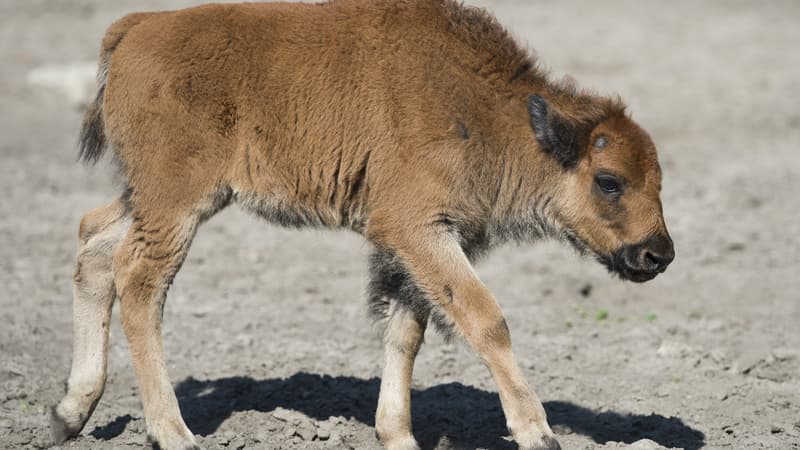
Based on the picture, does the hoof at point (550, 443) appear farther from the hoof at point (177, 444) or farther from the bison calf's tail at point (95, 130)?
the bison calf's tail at point (95, 130)

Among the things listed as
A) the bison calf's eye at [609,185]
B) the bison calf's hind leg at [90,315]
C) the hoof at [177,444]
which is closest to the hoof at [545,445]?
the bison calf's eye at [609,185]

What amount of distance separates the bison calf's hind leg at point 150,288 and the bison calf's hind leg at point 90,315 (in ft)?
1.25

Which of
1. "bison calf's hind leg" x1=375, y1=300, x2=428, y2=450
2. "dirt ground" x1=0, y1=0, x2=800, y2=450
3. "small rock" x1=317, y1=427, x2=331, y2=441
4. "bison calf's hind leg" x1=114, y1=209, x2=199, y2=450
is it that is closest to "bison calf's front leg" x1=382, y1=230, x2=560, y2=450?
"dirt ground" x1=0, y1=0, x2=800, y2=450

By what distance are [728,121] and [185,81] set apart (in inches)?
475

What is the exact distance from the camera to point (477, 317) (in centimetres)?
654

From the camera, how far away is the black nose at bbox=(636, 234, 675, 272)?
6.78m

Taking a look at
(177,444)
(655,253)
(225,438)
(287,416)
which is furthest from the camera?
(287,416)

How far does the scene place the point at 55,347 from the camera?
876cm

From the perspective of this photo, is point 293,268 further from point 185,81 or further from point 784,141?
point 784,141

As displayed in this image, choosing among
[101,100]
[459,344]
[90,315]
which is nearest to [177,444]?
[90,315]

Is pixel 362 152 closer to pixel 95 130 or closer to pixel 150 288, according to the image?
pixel 150 288

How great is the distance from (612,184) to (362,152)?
158 cm

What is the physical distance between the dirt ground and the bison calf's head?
1.11 metres

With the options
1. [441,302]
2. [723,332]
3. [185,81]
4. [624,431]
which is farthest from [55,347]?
[723,332]
